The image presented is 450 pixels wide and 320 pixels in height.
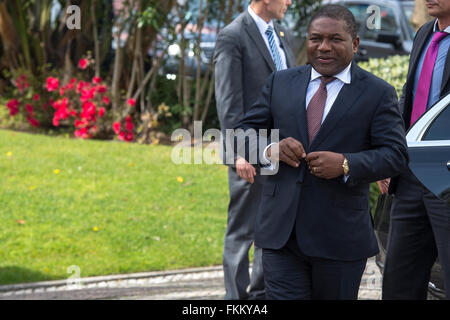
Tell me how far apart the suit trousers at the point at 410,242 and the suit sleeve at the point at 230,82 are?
1.18 metres

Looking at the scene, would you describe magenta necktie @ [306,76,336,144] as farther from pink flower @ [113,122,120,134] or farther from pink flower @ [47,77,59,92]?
pink flower @ [47,77,59,92]

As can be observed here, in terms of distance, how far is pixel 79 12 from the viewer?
1075cm

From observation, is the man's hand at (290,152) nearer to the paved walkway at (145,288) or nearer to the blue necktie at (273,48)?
the blue necktie at (273,48)

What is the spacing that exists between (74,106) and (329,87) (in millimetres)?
8298

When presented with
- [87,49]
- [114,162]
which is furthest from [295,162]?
[87,49]

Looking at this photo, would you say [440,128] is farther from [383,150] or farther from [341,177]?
[341,177]

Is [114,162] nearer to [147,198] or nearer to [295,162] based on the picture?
[147,198]

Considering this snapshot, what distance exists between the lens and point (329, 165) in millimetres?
2955

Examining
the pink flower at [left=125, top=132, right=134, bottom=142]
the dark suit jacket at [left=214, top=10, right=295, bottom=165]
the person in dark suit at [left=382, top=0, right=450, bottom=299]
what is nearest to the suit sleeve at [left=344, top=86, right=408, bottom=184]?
the person in dark suit at [left=382, top=0, right=450, bottom=299]

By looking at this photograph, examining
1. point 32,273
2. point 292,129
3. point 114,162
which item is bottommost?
point 32,273

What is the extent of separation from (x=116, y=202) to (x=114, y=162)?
164 centimetres

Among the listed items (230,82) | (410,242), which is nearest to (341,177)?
(410,242)

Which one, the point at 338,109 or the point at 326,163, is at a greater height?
the point at 338,109

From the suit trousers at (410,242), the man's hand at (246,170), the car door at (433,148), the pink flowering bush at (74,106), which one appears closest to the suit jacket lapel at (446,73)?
the car door at (433,148)
